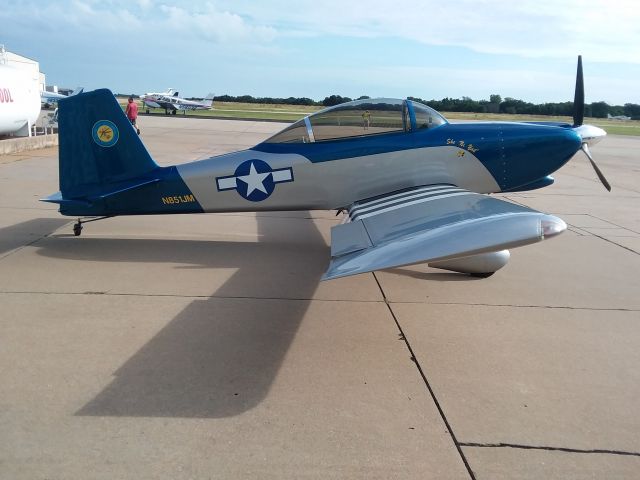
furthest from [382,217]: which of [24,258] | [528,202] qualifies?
[528,202]

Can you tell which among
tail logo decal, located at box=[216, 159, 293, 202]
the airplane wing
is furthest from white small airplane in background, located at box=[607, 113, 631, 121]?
the airplane wing

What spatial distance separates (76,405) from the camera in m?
3.25

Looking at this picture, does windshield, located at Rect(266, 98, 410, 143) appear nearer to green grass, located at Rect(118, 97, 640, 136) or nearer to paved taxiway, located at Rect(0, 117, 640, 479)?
paved taxiway, located at Rect(0, 117, 640, 479)

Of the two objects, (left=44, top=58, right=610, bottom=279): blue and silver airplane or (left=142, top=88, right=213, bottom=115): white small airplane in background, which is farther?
(left=142, top=88, right=213, bottom=115): white small airplane in background

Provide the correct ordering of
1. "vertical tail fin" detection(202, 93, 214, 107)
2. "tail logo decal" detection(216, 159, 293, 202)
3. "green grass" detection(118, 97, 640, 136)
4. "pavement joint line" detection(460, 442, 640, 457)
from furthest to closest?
"vertical tail fin" detection(202, 93, 214, 107) < "green grass" detection(118, 97, 640, 136) < "tail logo decal" detection(216, 159, 293, 202) < "pavement joint line" detection(460, 442, 640, 457)

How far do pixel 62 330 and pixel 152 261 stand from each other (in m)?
2.06

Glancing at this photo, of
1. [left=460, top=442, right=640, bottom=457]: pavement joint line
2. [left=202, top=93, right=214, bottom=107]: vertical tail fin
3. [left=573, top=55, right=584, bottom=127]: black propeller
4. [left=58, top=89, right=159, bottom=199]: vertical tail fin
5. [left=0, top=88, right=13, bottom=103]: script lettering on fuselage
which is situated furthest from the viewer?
[left=202, top=93, right=214, bottom=107]: vertical tail fin

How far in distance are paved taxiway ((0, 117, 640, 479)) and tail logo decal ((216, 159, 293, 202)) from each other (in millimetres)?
830

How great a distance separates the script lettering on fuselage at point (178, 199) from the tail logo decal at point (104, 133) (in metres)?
0.98

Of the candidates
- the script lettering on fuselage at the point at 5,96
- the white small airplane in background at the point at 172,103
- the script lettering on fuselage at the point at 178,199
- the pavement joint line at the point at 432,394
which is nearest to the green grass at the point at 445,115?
the white small airplane in background at the point at 172,103

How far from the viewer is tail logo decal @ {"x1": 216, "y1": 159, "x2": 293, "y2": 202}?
21.2 feet

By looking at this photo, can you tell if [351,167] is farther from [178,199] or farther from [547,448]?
[547,448]

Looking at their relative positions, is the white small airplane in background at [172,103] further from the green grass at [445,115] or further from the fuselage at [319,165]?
the fuselage at [319,165]

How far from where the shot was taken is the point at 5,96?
53.1ft
